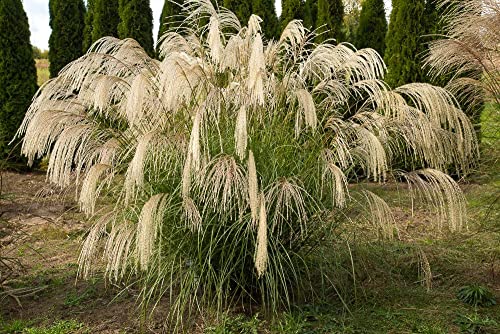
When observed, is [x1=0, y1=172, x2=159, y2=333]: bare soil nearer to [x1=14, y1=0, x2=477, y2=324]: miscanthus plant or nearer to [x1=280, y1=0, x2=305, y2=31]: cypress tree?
[x1=14, y1=0, x2=477, y2=324]: miscanthus plant

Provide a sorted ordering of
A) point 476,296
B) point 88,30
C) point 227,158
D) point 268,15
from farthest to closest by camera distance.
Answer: point 88,30
point 268,15
point 476,296
point 227,158

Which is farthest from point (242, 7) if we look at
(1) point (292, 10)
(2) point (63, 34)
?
(2) point (63, 34)

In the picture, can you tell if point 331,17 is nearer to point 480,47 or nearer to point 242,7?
point 242,7

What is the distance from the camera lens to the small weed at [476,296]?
3.46 metres

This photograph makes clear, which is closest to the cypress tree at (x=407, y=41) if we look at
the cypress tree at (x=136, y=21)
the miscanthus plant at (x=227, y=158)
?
the cypress tree at (x=136, y=21)

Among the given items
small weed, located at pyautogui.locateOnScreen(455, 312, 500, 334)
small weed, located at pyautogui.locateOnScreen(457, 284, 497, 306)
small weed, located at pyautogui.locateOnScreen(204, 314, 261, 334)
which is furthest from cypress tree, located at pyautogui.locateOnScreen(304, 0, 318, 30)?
small weed, located at pyautogui.locateOnScreen(204, 314, 261, 334)

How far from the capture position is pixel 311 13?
8.59 metres

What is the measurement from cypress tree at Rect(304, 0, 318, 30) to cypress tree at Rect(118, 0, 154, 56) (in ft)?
7.95

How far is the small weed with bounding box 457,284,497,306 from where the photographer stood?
11.3 feet

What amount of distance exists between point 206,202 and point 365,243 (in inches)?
50.3

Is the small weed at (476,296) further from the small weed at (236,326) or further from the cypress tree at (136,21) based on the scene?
the cypress tree at (136,21)

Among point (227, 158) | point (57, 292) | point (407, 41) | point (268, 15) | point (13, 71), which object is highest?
point (268, 15)

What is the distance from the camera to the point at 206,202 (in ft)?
9.43

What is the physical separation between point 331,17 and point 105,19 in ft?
11.8
